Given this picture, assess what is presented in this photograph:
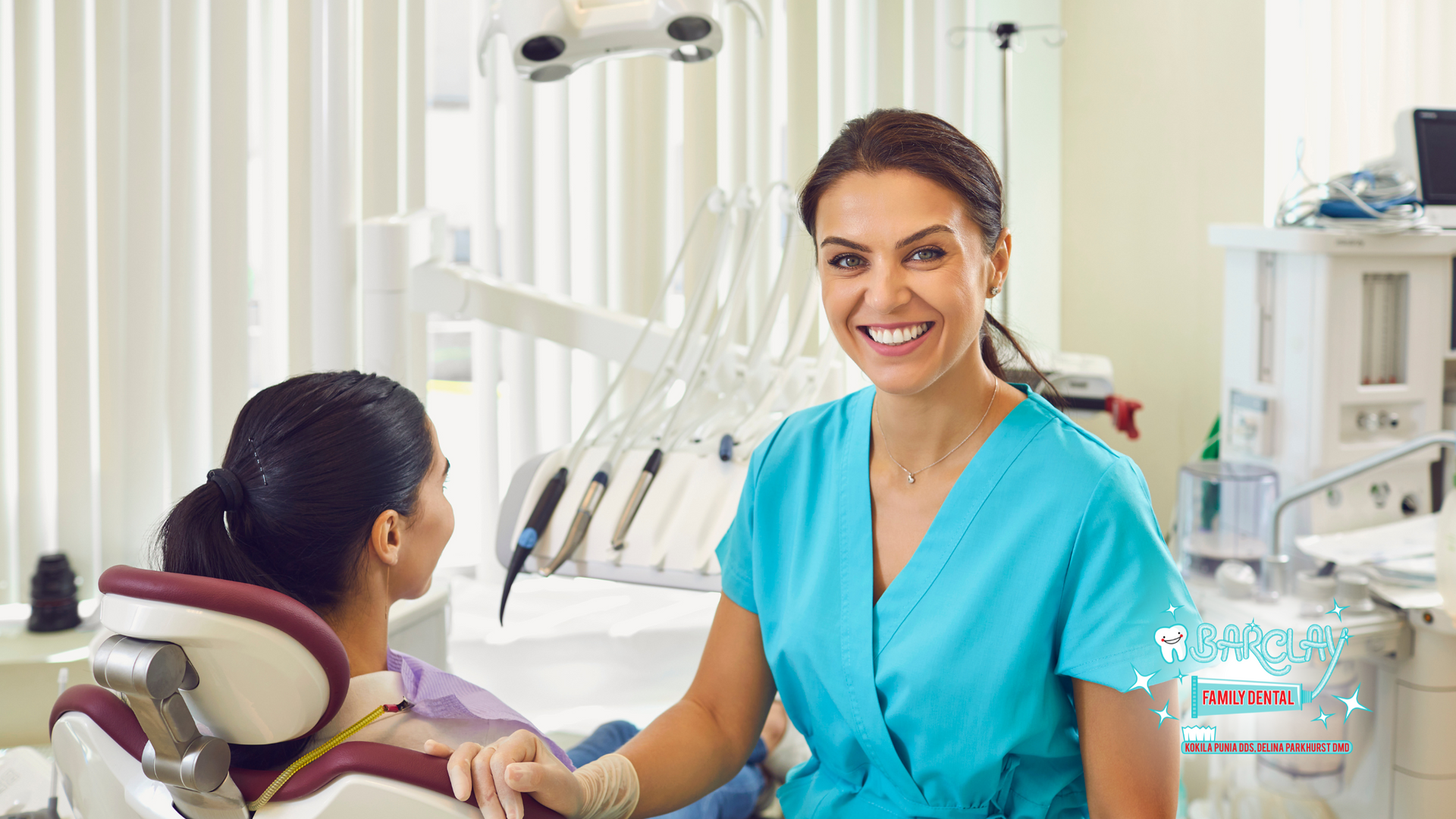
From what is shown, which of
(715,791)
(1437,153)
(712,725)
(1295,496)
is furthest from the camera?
(1437,153)

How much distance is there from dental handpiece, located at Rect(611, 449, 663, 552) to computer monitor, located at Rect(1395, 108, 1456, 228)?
5.41 feet

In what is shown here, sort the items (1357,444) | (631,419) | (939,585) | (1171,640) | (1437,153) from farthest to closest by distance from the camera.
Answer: (1437,153) < (1357,444) < (631,419) < (939,585) < (1171,640)

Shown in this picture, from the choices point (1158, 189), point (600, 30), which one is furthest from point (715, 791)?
point (1158, 189)

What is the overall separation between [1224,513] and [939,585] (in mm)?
1328

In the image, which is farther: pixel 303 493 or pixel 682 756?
pixel 682 756

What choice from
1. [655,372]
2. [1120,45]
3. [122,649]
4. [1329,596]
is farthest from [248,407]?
[1120,45]

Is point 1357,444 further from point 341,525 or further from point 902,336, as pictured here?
point 341,525

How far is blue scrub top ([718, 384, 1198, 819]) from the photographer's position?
1.01 m

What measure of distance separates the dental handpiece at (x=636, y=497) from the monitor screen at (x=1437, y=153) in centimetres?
166

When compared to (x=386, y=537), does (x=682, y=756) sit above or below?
below

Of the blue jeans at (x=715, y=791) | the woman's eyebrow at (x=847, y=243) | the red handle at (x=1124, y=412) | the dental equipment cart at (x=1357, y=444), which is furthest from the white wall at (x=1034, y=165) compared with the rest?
the woman's eyebrow at (x=847, y=243)

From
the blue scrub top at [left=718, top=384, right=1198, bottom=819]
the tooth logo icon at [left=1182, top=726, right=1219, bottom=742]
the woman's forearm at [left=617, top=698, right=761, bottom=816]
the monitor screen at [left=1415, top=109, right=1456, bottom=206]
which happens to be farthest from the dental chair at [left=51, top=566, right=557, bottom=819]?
the monitor screen at [left=1415, top=109, right=1456, bottom=206]

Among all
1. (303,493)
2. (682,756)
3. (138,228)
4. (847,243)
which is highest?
(138,228)

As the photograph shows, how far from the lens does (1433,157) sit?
221 cm
